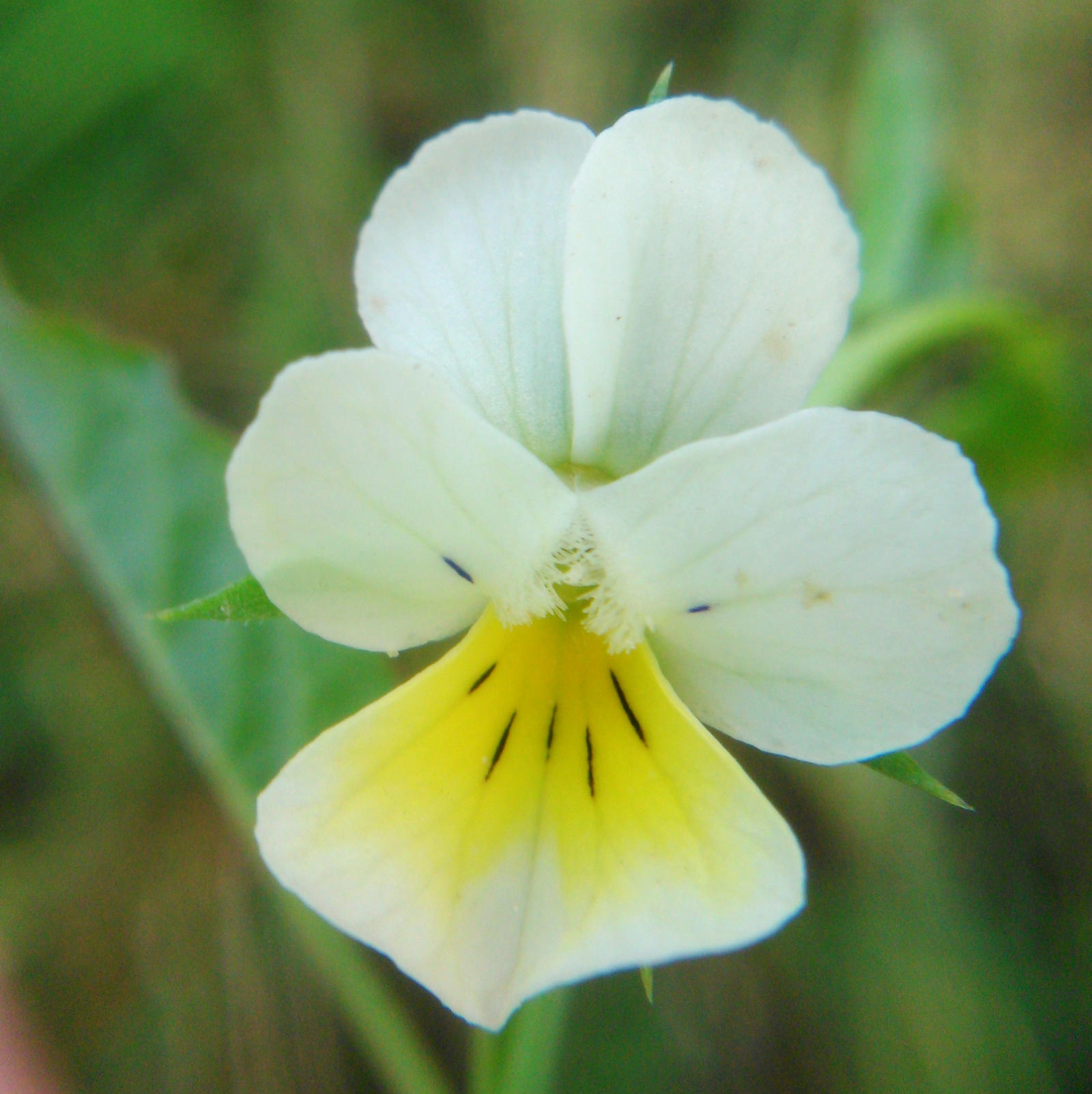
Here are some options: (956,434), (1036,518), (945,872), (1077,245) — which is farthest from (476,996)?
(1077,245)

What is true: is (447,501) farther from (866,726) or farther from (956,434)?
(956,434)

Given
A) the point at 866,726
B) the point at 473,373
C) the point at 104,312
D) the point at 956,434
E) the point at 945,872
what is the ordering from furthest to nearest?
the point at 104,312, the point at 956,434, the point at 945,872, the point at 473,373, the point at 866,726

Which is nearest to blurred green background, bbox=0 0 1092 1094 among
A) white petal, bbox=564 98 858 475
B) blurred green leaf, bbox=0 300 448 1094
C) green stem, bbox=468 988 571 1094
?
blurred green leaf, bbox=0 300 448 1094

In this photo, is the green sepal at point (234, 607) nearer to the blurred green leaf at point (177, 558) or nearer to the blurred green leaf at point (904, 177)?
the blurred green leaf at point (177, 558)

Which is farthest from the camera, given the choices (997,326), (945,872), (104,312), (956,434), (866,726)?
(104,312)

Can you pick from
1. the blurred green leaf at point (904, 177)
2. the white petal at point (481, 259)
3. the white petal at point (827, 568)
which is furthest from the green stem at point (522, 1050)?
the blurred green leaf at point (904, 177)

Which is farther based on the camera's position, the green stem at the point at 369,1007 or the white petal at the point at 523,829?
the green stem at the point at 369,1007
